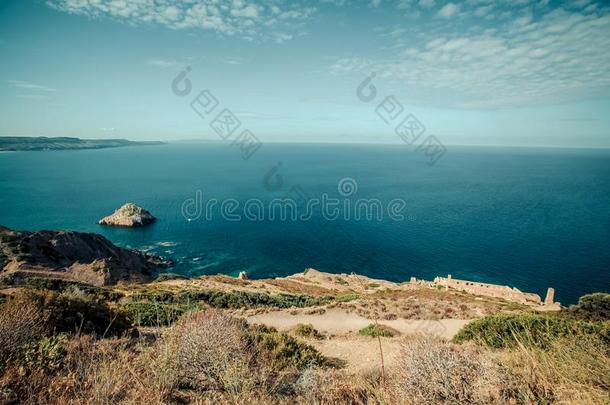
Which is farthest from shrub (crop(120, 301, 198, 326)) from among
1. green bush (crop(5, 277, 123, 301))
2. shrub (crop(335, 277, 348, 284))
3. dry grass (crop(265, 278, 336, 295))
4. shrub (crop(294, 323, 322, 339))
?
shrub (crop(335, 277, 348, 284))

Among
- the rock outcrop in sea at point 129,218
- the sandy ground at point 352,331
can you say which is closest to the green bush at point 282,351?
the sandy ground at point 352,331

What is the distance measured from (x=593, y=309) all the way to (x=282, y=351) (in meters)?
19.0

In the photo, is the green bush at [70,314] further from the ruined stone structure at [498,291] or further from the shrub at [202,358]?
the ruined stone structure at [498,291]

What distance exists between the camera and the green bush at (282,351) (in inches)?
323

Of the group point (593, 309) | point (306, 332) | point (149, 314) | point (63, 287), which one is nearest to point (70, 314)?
point (149, 314)

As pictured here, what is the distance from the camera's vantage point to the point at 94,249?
131 ft

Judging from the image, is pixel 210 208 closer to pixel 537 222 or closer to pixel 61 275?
pixel 61 275

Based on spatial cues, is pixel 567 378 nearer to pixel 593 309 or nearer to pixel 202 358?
pixel 202 358

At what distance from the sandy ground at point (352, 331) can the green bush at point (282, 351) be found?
4.65 ft

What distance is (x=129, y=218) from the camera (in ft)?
216

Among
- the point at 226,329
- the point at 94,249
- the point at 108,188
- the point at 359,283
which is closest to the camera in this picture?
the point at 226,329

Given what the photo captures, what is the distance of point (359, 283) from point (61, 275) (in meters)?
31.9

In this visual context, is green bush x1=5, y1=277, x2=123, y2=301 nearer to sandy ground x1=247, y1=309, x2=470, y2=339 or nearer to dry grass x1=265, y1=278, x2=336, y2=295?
sandy ground x1=247, y1=309, x2=470, y2=339

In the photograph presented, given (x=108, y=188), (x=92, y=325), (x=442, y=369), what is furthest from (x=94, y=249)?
(x=108, y=188)
